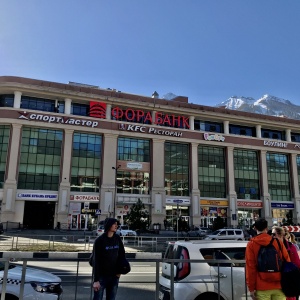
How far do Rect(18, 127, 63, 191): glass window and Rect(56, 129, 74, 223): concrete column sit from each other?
44.3 inches

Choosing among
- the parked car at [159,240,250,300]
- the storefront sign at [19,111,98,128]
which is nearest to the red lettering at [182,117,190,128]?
the storefront sign at [19,111,98,128]

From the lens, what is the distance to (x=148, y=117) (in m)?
53.2

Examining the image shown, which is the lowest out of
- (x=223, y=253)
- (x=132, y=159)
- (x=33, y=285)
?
(x=33, y=285)

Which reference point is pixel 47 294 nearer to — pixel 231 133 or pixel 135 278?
pixel 135 278

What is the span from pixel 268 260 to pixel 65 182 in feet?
144

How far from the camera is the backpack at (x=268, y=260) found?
4.26 metres

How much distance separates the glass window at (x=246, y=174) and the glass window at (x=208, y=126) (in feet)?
16.8

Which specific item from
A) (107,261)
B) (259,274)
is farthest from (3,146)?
(259,274)

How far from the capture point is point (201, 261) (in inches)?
229

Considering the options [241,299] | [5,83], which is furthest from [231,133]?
[241,299]

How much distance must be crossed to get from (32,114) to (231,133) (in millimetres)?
35422

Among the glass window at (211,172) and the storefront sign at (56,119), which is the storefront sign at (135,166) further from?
the glass window at (211,172)

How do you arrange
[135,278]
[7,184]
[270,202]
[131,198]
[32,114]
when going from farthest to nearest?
[270,202], [131,198], [32,114], [7,184], [135,278]

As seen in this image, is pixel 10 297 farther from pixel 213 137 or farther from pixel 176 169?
pixel 213 137
